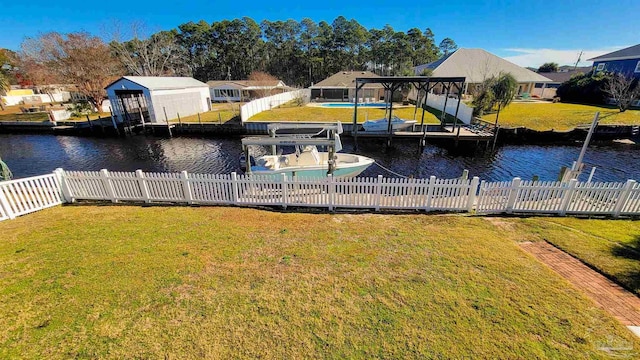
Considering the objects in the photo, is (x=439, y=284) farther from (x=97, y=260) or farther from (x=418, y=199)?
(x=97, y=260)

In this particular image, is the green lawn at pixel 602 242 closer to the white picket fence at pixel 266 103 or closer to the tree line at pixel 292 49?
the white picket fence at pixel 266 103

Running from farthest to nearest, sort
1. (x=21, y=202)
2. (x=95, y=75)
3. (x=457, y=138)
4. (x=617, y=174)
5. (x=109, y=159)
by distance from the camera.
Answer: (x=95, y=75), (x=457, y=138), (x=109, y=159), (x=617, y=174), (x=21, y=202)

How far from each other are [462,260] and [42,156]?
2883 centimetres

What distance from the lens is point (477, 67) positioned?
1684 inches

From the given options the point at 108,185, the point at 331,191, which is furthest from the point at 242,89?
the point at 331,191

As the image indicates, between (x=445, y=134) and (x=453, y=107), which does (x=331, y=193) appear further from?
(x=453, y=107)

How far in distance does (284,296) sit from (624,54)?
180 feet

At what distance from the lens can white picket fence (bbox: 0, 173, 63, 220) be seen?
736 cm

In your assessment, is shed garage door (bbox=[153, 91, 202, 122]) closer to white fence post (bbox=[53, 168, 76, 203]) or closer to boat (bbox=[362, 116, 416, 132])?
boat (bbox=[362, 116, 416, 132])

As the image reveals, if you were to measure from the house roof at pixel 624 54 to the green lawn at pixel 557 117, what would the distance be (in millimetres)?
9773

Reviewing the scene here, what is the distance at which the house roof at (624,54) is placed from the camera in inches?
1328

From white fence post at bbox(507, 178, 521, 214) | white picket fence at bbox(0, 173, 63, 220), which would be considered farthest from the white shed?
white fence post at bbox(507, 178, 521, 214)

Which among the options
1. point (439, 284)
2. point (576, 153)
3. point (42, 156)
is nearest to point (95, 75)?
point (42, 156)

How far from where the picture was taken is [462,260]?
5.38m
